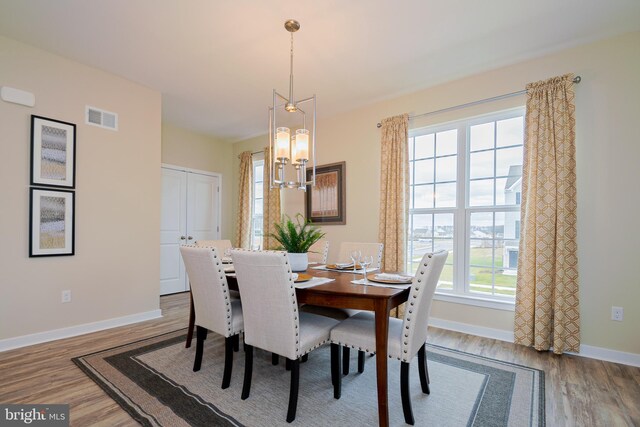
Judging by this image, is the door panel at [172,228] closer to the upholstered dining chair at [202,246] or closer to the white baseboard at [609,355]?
the upholstered dining chair at [202,246]

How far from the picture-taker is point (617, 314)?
2.56 meters

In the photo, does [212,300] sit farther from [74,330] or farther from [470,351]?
[470,351]

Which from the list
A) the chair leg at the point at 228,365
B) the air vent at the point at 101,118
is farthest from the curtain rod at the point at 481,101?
the air vent at the point at 101,118

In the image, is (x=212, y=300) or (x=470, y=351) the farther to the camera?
(x=470, y=351)

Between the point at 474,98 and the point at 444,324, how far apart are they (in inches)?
97.0

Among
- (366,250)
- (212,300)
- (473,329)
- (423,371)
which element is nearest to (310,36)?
(366,250)

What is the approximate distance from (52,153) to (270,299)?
2.80 metres

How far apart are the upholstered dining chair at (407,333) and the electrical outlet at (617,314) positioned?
183 centimetres

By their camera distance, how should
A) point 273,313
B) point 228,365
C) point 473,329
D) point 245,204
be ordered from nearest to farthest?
1. point 273,313
2. point 228,365
3. point 473,329
4. point 245,204

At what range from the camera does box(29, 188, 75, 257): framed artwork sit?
2865mm

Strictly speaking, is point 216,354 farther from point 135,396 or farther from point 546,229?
point 546,229

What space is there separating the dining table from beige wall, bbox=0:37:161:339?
102 inches

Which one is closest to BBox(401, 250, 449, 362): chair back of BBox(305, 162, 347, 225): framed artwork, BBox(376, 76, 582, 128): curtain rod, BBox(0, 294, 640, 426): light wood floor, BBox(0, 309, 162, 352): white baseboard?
BBox(0, 294, 640, 426): light wood floor

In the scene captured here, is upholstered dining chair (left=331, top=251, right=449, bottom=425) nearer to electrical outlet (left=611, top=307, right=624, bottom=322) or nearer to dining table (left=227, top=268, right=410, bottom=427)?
dining table (left=227, top=268, right=410, bottom=427)
